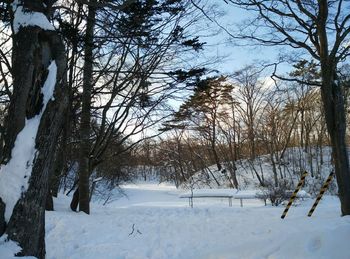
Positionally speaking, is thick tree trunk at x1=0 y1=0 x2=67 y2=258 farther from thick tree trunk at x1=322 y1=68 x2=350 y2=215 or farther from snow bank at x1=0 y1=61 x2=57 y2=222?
thick tree trunk at x1=322 y1=68 x2=350 y2=215

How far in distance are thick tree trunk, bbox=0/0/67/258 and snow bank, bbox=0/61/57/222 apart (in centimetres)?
4

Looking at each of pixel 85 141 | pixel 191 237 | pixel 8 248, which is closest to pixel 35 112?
pixel 8 248

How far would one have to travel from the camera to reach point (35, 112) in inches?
196

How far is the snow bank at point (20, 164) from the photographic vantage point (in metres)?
4.65

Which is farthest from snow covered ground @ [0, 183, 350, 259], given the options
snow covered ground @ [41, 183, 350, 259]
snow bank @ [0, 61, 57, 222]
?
snow bank @ [0, 61, 57, 222]

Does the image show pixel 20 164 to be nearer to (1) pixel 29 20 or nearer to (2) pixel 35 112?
(2) pixel 35 112

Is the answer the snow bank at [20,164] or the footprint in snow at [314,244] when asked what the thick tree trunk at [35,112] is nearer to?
the snow bank at [20,164]

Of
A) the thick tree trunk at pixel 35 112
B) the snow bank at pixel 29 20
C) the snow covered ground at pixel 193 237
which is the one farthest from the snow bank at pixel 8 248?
the snow covered ground at pixel 193 237

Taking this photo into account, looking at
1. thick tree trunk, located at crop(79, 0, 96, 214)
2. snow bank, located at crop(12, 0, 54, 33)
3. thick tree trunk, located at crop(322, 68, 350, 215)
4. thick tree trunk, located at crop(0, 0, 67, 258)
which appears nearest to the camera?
thick tree trunk, located at crop(0, 0, 67, 258)

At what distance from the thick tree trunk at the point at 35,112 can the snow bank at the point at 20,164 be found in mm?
44

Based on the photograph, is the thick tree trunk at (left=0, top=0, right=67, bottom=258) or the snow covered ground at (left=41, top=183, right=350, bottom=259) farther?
the snow covered ground at (left=41, top=183, right=350, bottom=259)

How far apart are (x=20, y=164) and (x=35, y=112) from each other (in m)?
0.66

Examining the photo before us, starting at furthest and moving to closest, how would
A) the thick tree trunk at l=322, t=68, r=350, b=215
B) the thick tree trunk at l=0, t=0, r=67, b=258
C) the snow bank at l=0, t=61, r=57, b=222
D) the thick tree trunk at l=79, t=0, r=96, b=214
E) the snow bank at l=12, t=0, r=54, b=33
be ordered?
1. the thick tree trunk at l=79, t=0, r=96, b=214
2. the thick tree trunk at l=322, t=68, r=350, b=215
3. the snow bank at l=12, t=0, r=54, b=33
4. the thick tree trunk at l=0, t=0, r=67, b=258
5. the snow bank at l=0, t=61, r=57, b=222

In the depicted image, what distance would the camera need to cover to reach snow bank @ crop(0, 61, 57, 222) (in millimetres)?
4652
